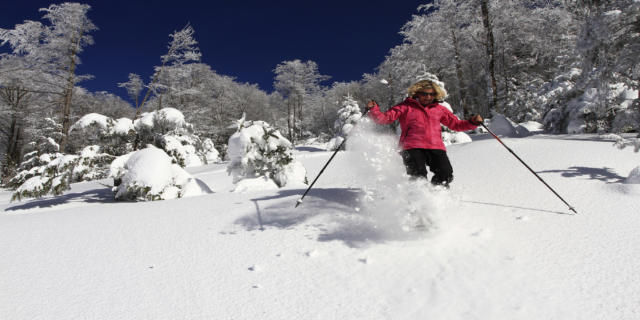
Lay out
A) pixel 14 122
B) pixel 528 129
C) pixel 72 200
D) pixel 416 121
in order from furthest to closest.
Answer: pixel 14 122 < pixel 528 129 < pixel 72 200 < pixel 416 121

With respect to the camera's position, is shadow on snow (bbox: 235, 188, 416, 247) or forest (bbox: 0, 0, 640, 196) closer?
shadow on snow (bbox: 235, 188, 416, 247)

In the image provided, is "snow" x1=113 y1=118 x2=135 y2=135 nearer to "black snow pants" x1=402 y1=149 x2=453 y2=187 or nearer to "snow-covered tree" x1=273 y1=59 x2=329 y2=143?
"black snow pants" x1=402 y1=149 x2=453 y2=187

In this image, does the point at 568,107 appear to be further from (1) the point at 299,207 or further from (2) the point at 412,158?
(1) the point at 299,207

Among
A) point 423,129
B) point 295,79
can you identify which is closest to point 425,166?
point 423,129

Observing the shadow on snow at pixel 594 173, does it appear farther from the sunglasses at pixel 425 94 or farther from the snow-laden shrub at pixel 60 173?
the snow-laden shrub at pixel 60 173

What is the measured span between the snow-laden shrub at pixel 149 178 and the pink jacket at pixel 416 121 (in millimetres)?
4035

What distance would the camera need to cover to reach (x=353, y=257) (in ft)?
7.29

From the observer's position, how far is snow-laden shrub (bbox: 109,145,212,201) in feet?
16.9

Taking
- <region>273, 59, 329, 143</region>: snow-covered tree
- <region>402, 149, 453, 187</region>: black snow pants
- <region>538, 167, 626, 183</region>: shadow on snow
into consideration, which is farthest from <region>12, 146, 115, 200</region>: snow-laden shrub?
<region>273, 59, 329, 143</region>: snow-covered tree

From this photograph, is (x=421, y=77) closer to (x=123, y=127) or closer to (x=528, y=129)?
(x=528, y=129)

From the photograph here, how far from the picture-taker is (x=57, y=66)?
976 centimetres

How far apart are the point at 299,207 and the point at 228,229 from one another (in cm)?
87

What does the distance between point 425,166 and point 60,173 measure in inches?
239

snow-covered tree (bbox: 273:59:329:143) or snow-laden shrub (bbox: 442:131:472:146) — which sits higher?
snow-covered tree (bbox: 273:59:329:143)
